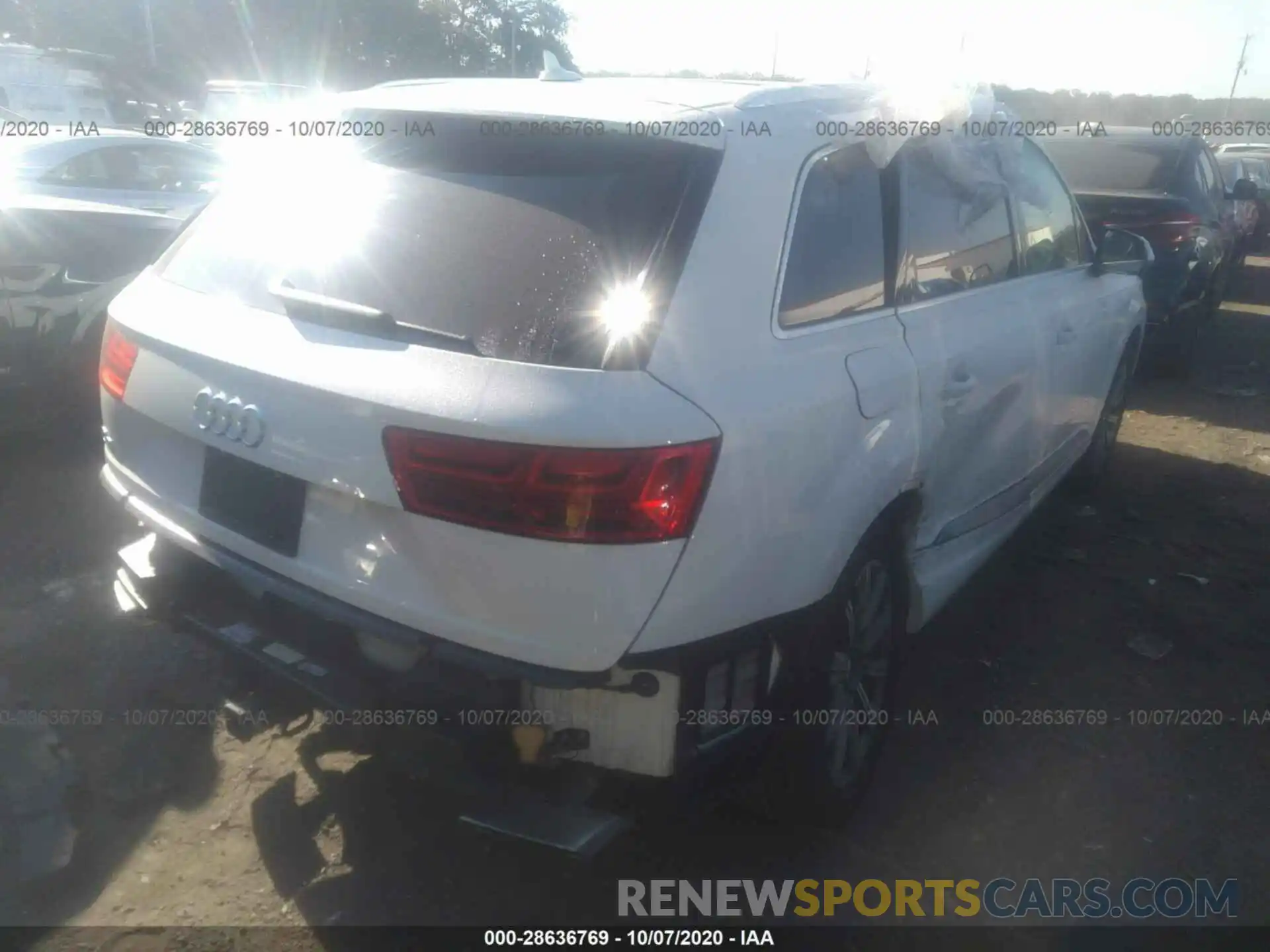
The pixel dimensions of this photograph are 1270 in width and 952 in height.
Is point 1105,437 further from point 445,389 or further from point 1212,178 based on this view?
point 1212,178

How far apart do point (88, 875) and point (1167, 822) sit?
2884mm

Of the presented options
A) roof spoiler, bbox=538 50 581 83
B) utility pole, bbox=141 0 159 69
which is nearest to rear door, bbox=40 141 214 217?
roof spoiler, bbox=538 50 581 83

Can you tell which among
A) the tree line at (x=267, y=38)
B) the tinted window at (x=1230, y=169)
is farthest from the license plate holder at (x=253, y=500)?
the tree line at (x=267, y=38)

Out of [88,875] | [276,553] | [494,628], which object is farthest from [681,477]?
[88,875]

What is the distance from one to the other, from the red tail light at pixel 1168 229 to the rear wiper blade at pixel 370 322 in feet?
22.1

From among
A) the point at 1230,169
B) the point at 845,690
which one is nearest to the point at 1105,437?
the point at 845,690

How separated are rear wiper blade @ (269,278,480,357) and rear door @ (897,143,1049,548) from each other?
1.29 metres

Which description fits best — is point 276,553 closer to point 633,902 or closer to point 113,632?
point 633,902

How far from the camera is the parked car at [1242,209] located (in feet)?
41.5

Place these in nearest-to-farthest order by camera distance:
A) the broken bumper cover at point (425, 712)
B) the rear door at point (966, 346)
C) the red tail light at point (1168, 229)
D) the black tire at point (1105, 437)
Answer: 1. the broken bumper cover at point (425, 712)
2. the rear door at point (966, 346)
3. the black tire at point (1105, 437)
4. the red tail light at point (1168, 229)

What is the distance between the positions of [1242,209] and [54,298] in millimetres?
13178

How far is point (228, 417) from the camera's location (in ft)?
8.11

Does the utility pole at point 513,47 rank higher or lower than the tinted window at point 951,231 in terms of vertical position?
lower

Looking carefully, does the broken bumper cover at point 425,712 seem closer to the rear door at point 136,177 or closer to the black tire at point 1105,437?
the black tire at point 1105,437
